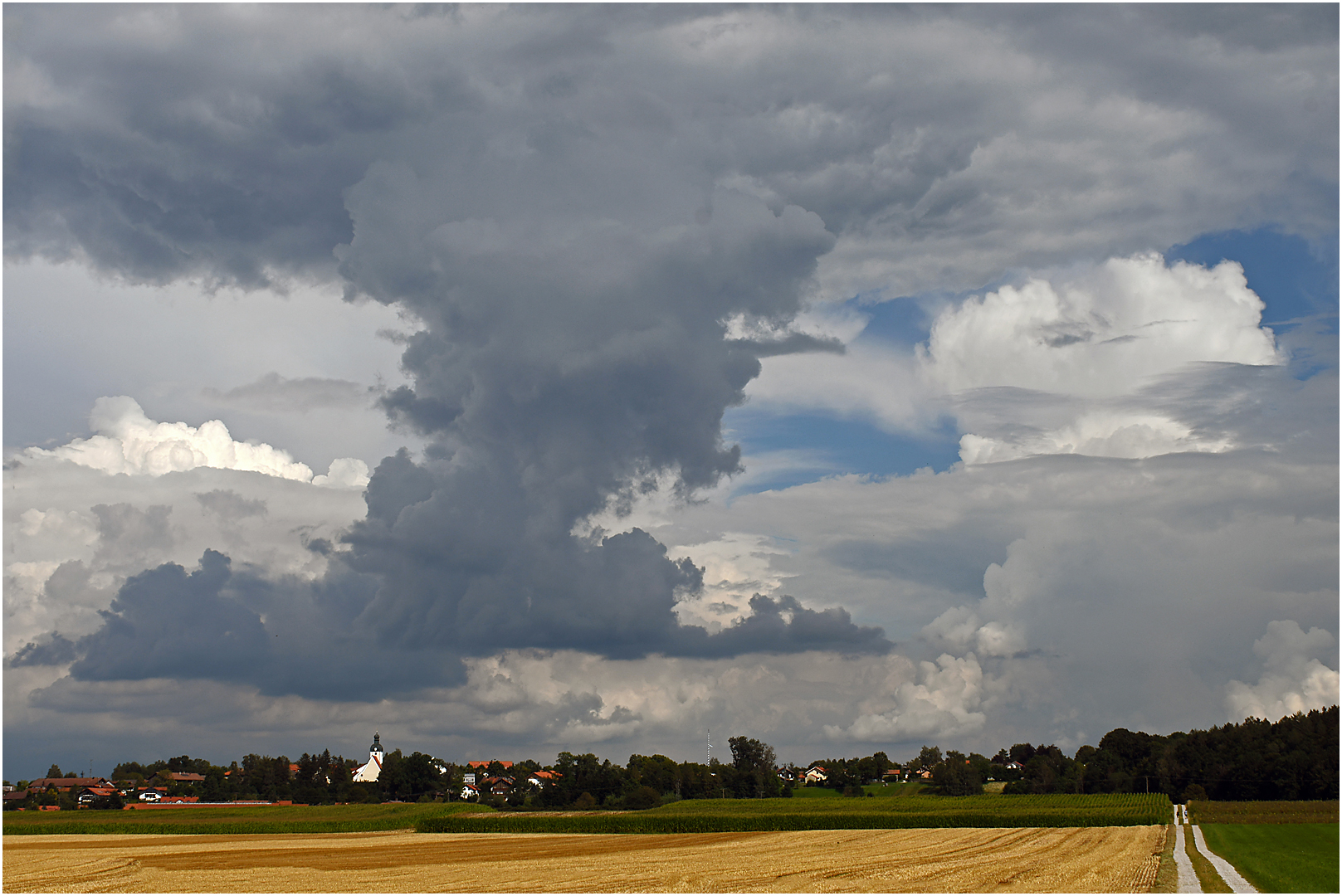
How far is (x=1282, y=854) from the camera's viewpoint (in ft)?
230

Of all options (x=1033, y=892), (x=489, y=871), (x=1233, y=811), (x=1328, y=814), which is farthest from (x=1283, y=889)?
(x=1233, y=811)

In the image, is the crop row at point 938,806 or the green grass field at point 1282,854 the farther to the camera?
the crop row at point 938,806

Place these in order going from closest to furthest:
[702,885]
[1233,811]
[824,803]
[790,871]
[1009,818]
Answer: [702,885] → [790,871] → [1009,818] → [1233,811] → [824,803]

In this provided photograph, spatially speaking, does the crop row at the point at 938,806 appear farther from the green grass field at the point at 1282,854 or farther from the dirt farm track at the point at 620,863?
the green grass field at the point at 1282,854

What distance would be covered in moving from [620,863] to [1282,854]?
44.9m

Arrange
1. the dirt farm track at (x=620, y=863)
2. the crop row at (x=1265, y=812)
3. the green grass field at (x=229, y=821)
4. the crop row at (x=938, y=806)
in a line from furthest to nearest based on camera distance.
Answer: the crop row at (x=938, y=806), the green grass field at (x=229, y=821), the crop row at (x=1265, y=812), the dirt farm track at (x=620, y=863)

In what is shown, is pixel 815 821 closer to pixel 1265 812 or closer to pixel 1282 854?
pixel 1265 812

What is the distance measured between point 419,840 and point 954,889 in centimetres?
7700

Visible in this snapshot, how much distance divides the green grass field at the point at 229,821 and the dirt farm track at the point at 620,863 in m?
18.3

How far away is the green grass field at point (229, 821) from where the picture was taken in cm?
13462

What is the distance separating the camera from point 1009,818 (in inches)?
4931

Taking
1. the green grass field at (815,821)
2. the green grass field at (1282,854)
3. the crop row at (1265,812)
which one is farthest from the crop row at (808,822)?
the green grass field at (1282,854)

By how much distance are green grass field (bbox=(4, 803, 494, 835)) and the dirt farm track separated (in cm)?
1826

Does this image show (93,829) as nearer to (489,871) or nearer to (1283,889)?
(489,871)
